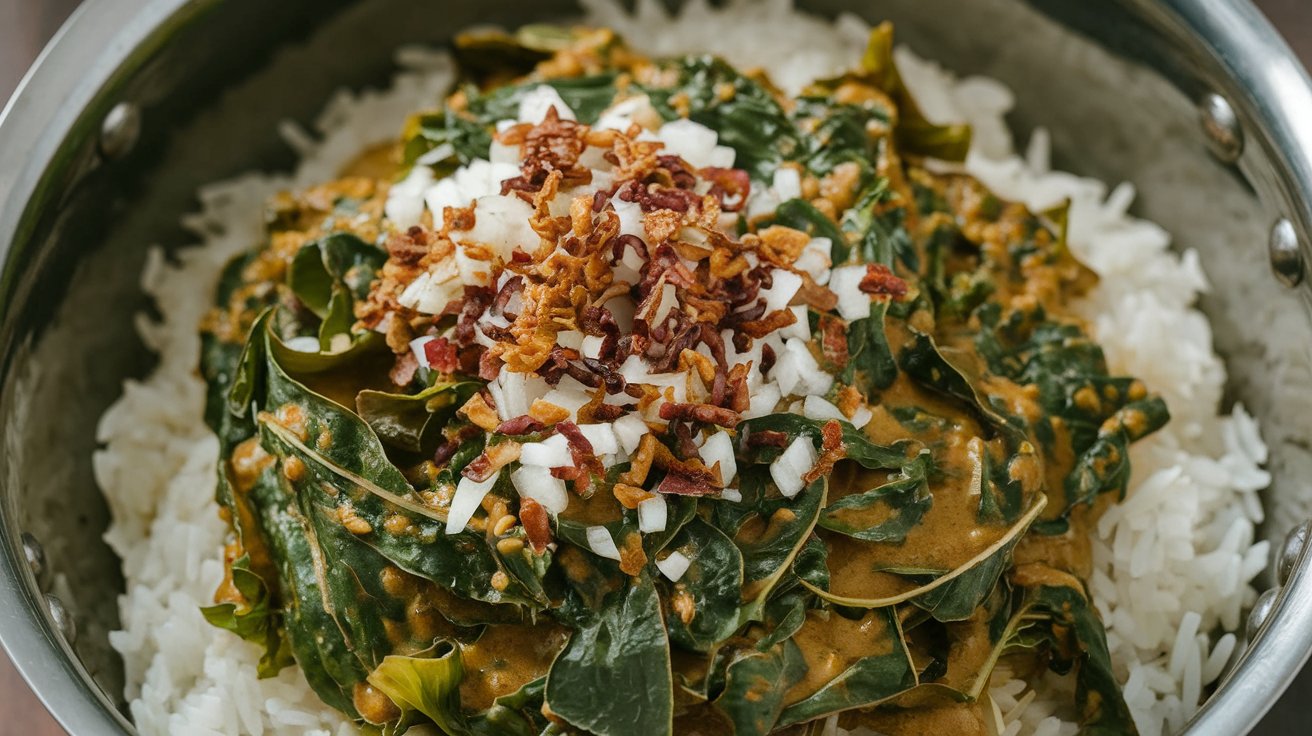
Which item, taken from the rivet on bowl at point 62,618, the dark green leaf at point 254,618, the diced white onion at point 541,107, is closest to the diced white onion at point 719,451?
the diced white onion at point 541,107

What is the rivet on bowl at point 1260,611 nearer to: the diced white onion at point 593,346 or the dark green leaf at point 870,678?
the dark green leaf at point 870,678

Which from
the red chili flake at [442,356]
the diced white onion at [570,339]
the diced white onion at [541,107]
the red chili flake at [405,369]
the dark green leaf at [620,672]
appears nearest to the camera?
the dark green leaf at [620,672]

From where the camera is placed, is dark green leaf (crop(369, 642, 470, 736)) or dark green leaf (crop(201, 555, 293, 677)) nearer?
dark green leaf (crop(369, 642, 470, 736))

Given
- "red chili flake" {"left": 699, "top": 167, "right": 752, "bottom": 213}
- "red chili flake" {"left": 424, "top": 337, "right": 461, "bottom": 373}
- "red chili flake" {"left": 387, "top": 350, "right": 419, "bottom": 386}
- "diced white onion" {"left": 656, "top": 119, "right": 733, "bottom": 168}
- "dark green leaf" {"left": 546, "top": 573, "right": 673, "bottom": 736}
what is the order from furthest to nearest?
"diced white onion" {"left": 656, "top": 119, "right": 733, "bottom": 168}
"red chili flake" {"left": 699, "top": 167, "right": 752, "bottom": 213}
"red chili flake" {"left": 387, "top": 350, "right": 419, "bottom": 386}
"red chili flake" {"left": 424, "top": 337, "right": 461, "bottom": 373}
"dark green leaf" {"left": 546, "top": 573, "right": 673, "bottom": 736}

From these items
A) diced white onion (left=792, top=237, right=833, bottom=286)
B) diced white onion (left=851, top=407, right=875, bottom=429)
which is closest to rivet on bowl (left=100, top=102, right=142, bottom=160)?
diced white onion (left=792, top=237, right=833, bottom=286)

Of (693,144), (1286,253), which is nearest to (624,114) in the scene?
(693,144)

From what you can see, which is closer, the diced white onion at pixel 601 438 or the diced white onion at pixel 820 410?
the diced white onion at pixel 601 438

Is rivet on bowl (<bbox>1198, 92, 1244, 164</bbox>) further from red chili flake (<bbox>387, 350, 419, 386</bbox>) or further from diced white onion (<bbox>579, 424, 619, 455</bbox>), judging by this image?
red chili flake (<bbox>387, 350, 419, 386</bbox>)
